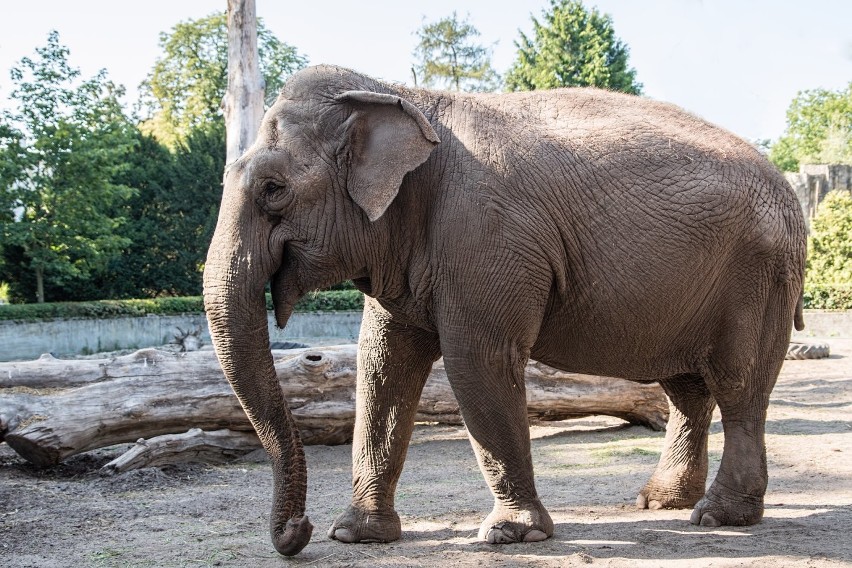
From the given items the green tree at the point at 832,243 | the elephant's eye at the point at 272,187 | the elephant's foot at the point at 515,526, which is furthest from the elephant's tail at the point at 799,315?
the green tree at the point at 832,243

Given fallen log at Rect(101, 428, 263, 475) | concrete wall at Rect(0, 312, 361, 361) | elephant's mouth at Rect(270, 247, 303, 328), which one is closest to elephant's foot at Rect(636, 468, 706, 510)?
elephant's mouth at Rect(270, 247, 303, 328)

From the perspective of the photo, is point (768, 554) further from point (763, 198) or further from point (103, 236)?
point (103, 236)

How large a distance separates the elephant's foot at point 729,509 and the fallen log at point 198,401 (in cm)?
462

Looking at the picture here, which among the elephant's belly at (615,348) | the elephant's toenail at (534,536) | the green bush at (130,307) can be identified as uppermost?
the elephant's belly at (615,348)

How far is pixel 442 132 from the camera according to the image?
203 inches

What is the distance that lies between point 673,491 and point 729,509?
26.7 inches

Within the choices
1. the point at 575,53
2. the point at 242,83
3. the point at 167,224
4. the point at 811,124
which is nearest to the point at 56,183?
the point at 167,224

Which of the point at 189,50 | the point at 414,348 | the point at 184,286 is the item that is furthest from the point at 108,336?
the point at 189,50

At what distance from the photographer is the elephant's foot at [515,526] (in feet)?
16.8

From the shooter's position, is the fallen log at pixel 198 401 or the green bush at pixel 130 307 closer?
the fallen log at pixel 198 401

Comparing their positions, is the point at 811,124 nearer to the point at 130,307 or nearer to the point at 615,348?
the point at 130,307

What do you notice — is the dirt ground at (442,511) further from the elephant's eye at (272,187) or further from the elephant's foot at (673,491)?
the elephant's eye at (272,187)

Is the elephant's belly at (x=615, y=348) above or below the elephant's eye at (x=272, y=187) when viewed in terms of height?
below

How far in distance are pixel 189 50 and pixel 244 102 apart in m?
38.7
